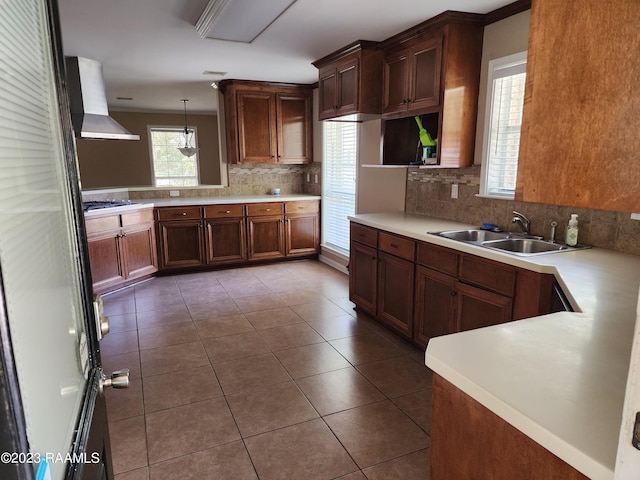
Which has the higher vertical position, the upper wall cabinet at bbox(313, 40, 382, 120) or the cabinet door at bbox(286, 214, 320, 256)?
the upper wall cabinet at bbox(313, 40, 382, 120)

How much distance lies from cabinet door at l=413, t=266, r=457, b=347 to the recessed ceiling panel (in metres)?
1.96

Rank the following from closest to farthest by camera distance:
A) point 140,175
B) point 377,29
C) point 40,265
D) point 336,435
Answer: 1. point 40,265
2. point 336,435
3. point 377,29
4. point 140,175

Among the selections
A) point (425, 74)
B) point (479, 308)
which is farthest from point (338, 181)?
point (479, 308)

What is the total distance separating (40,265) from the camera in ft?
2.04

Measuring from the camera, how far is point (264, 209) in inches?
209

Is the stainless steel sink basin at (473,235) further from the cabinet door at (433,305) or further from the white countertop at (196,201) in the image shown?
the white countertop at (196,201)

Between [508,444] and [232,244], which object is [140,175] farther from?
[508,444]

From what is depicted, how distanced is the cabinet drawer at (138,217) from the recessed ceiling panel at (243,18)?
2154 millimetres

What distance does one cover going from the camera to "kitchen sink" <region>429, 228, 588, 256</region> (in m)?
2.50

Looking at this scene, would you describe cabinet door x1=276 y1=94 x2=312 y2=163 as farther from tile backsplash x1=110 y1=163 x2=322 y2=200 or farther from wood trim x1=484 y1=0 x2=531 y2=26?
wood trim x1=484 y1=0 x2=531 y2=26

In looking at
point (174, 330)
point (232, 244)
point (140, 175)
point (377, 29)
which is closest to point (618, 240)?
point (377, 29)

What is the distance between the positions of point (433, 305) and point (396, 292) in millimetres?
413

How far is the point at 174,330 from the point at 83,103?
8.19 feet

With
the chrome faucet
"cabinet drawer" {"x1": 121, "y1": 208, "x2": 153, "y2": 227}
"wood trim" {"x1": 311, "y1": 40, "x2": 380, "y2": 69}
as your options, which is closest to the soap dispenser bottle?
the chrome faucet
